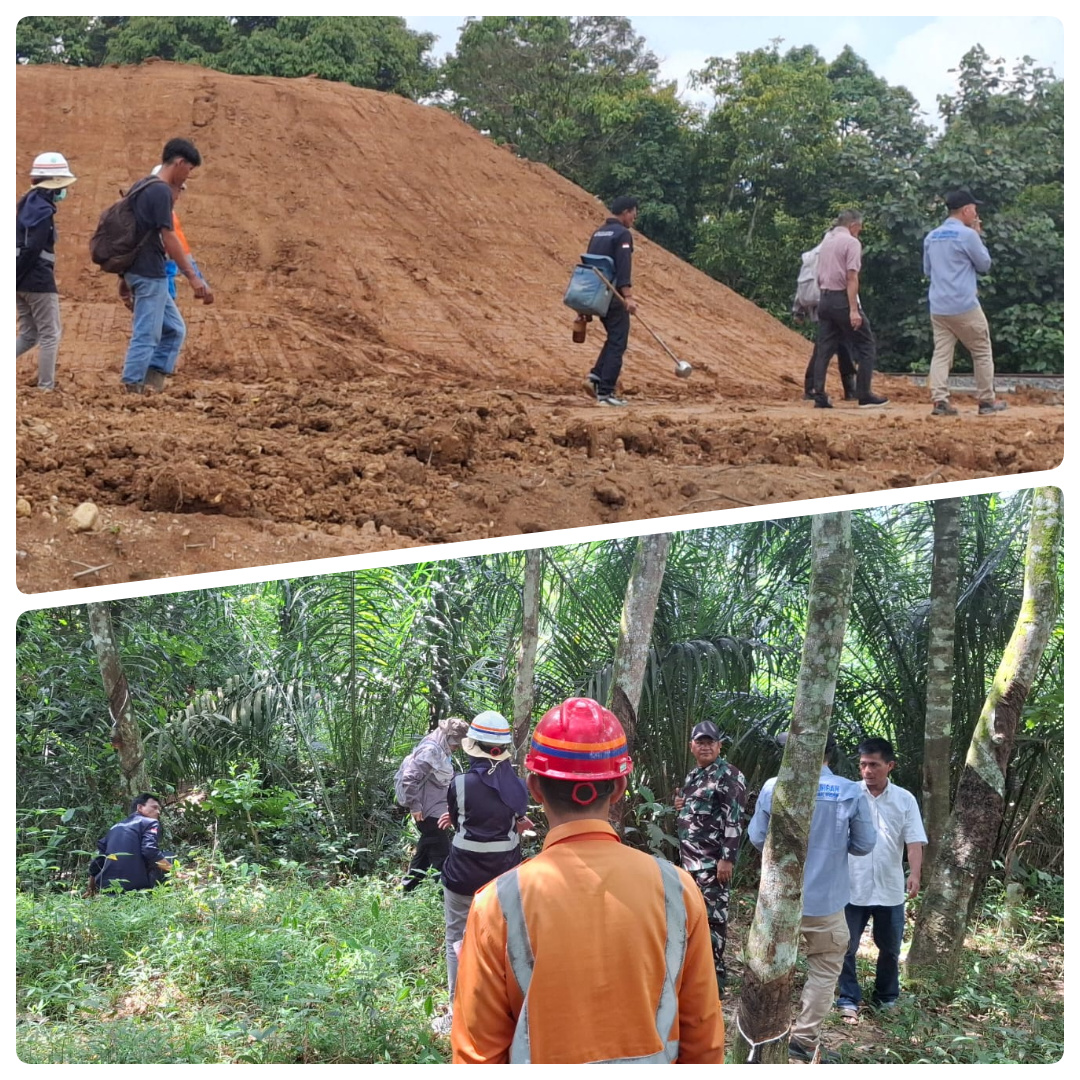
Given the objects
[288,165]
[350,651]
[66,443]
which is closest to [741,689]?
[350,651]

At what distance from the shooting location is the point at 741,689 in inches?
274

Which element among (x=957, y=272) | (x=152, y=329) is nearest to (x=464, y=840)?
(x=152, y=329)

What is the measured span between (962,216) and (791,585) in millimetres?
2644

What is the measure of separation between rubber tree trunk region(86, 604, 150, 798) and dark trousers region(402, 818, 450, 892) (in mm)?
2049

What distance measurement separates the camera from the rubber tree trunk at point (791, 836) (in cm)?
400

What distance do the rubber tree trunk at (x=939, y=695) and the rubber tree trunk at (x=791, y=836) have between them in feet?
7.03

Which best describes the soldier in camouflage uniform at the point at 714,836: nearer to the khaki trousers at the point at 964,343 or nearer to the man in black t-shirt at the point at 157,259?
the khaki trousers at the point at 964,343

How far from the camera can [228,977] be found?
16.1 feet

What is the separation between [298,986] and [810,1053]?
189cm

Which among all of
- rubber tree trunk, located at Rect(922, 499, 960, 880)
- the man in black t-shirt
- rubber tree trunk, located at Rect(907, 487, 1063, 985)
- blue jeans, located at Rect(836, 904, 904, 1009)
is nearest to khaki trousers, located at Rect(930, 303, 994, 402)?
rubber tree trunk, located at Rect(922, 499, 960, 880)

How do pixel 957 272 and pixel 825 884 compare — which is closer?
pixel 825 884

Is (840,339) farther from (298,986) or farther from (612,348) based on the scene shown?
(298,986)

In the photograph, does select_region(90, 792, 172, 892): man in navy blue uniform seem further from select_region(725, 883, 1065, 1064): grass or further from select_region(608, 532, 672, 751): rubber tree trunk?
select_region(725, 883, 1065, 1064): grass

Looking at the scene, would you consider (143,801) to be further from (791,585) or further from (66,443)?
(791,585)
